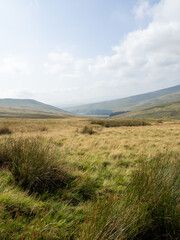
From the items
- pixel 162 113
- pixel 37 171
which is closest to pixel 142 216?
pixel 37 171

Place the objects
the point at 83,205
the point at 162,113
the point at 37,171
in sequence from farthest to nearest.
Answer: the point at 162,113, the point at 37,171, the point at 83,205

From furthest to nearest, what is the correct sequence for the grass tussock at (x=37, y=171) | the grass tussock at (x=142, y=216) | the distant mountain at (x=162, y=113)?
the distant mountain at (x=162, y=113), the grass tussock at (x=37, y=171), the grass tussock at (x=142, y=216)

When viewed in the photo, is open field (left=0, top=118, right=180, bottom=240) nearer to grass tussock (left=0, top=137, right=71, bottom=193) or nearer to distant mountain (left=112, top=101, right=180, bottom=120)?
grass tussock (left=0, top=137, right=71, bottom=193)

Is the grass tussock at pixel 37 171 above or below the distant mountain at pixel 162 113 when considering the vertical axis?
above

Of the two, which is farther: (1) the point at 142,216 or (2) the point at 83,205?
(2) the point at 83,205

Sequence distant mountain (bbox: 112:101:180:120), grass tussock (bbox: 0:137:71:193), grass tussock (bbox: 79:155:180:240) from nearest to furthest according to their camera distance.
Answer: grass tussock (bbox: 79:155:180:240)
grass tussock (bbox: 0:137:71:193)
distant mountain (bbox: 112:101:180:120)

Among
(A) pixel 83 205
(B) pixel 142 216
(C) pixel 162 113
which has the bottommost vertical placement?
(C) pixel 162 113

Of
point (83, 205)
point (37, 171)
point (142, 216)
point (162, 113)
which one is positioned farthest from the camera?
point (162, 113)

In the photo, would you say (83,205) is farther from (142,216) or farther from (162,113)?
(162,113)

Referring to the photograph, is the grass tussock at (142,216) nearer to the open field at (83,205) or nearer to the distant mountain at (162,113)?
the open field at (83,205)

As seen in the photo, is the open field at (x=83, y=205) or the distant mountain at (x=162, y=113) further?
the distant mountain at (x=162, y=113)

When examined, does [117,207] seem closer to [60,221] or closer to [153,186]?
[153,186]

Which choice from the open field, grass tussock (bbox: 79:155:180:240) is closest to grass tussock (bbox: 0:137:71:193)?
the open field

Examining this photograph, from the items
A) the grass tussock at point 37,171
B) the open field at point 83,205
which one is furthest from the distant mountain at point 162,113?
the grass tussock at point 37,171
